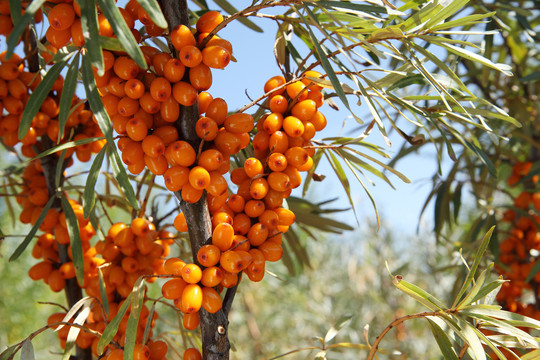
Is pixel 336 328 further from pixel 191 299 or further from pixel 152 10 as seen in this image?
pixel 152 10

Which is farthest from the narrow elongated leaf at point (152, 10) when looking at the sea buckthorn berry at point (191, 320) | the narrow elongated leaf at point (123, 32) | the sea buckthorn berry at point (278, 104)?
the sea buckthorn berry at point (191, 320)

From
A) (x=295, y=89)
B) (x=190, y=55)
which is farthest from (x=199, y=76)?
(x=295, y=89)

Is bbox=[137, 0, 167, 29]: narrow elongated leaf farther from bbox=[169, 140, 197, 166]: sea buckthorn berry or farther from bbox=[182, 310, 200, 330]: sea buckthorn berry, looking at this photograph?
bbox=[182, 310, 200, 330]: sea buckthorn berry

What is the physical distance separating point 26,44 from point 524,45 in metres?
1.33

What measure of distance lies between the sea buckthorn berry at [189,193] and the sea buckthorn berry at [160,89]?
0.33 ft

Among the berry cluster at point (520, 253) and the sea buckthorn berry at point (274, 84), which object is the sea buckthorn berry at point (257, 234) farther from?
the berry cluster at point (520, 253)

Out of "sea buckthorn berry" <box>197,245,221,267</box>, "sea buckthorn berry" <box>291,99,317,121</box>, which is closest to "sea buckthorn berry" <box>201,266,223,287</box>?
"sea buckthorn berry" <box>197,245,221,267</box>

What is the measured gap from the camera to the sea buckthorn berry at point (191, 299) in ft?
1.67

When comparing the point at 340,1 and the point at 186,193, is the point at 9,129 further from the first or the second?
the point at 340,1

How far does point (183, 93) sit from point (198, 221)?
0.15m

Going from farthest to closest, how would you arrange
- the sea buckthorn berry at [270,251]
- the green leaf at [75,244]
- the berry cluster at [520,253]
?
the berry cluster at [520,253] < the green leaf at [75,244] < the sea buckthorn berry at [270,251]

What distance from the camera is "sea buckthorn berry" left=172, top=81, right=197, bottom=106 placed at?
1.71ft

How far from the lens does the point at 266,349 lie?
2395 mm

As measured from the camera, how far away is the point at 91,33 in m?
0.43
